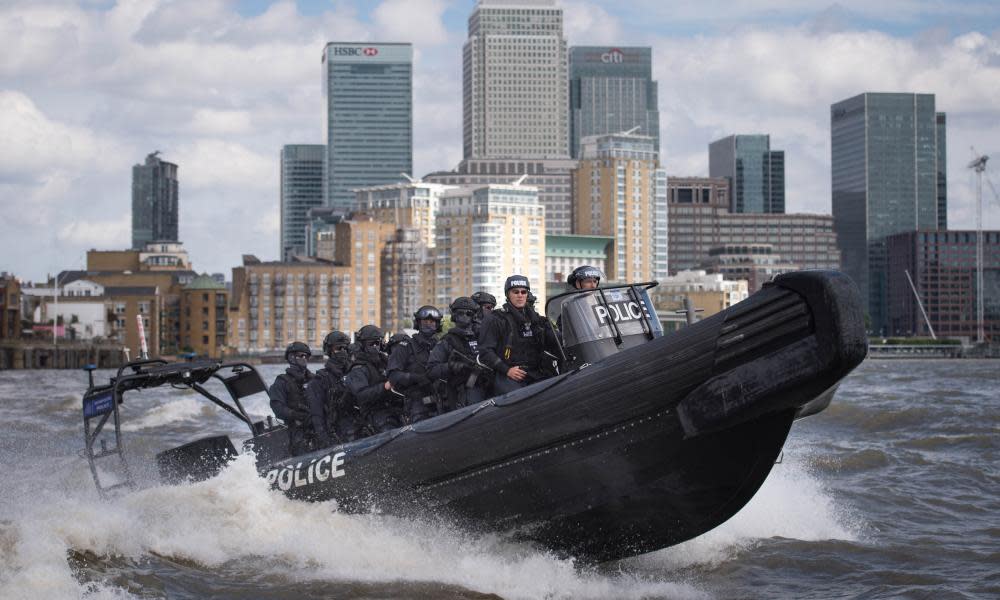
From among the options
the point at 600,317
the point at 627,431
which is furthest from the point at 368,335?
the point at 627,431

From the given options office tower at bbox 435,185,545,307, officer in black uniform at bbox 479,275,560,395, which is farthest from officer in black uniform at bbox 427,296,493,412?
office tower at bbox 435,185,545,307

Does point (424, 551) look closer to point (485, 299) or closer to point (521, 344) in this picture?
point (521, 344)

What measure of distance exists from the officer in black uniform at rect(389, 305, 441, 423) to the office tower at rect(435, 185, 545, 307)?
411 ft

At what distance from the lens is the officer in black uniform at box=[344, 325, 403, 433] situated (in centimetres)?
1305

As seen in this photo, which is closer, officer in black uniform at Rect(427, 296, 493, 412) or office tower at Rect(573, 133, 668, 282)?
officer in black uniform at Rect(427, 296, 493, 412)

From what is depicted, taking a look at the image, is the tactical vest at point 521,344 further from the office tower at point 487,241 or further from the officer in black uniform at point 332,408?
the office tower at point 487,241

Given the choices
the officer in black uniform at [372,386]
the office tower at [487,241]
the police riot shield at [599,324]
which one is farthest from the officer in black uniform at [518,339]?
the office tower at [487,241]

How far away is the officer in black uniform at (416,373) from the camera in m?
12.5

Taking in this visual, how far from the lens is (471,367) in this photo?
11844 mm

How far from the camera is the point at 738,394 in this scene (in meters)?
9.12

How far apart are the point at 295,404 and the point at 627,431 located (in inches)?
200

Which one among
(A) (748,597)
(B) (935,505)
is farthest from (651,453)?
(B) (935,505)

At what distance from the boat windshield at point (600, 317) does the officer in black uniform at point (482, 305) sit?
145cm

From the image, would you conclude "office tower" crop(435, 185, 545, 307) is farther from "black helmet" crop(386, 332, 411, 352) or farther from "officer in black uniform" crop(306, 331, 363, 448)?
"black helmet" crop(386, 332, 411, 352)
